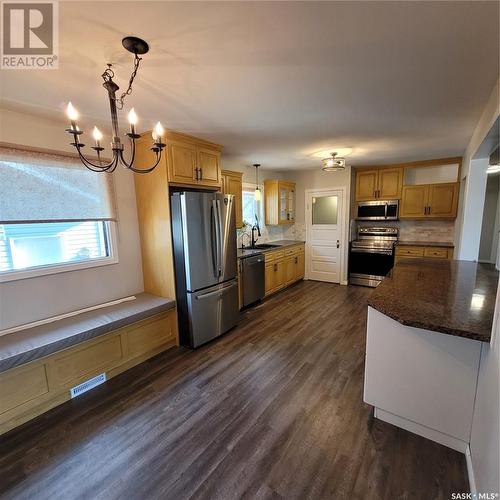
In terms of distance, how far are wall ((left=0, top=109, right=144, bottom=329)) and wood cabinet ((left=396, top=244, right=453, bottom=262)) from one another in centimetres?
459

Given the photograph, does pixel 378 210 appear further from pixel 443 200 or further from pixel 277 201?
pixel 277 201

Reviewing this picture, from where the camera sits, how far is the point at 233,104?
2.09m

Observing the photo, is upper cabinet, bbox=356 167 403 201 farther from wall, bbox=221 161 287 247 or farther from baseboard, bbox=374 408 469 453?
baseboard, bbox=374 408 469 453

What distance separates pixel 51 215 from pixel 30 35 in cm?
154

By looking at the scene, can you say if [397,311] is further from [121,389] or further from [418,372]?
[121,389]

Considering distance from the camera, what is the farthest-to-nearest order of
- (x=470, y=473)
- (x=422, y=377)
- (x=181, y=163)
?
(x=181, y=163) < (x=422, y=377) < (x=470, y=473)

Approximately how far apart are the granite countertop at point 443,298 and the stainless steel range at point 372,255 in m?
2.12

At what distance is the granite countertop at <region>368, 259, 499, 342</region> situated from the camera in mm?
1437

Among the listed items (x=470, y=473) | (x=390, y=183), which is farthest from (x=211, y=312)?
(x=390, y=183)

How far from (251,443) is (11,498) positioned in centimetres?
139

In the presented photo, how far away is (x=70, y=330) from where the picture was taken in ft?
7.21

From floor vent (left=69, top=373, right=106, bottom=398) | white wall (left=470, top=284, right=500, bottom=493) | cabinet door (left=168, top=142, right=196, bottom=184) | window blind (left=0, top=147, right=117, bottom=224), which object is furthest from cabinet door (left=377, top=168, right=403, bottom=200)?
floor vent (left=69, top=373, right=106, bottom=398)

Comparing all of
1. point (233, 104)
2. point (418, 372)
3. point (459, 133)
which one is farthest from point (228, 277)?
point (459, 133)

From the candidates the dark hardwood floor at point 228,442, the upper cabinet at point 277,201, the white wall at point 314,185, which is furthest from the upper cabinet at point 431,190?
the dark hardwood floor at point 228,442
